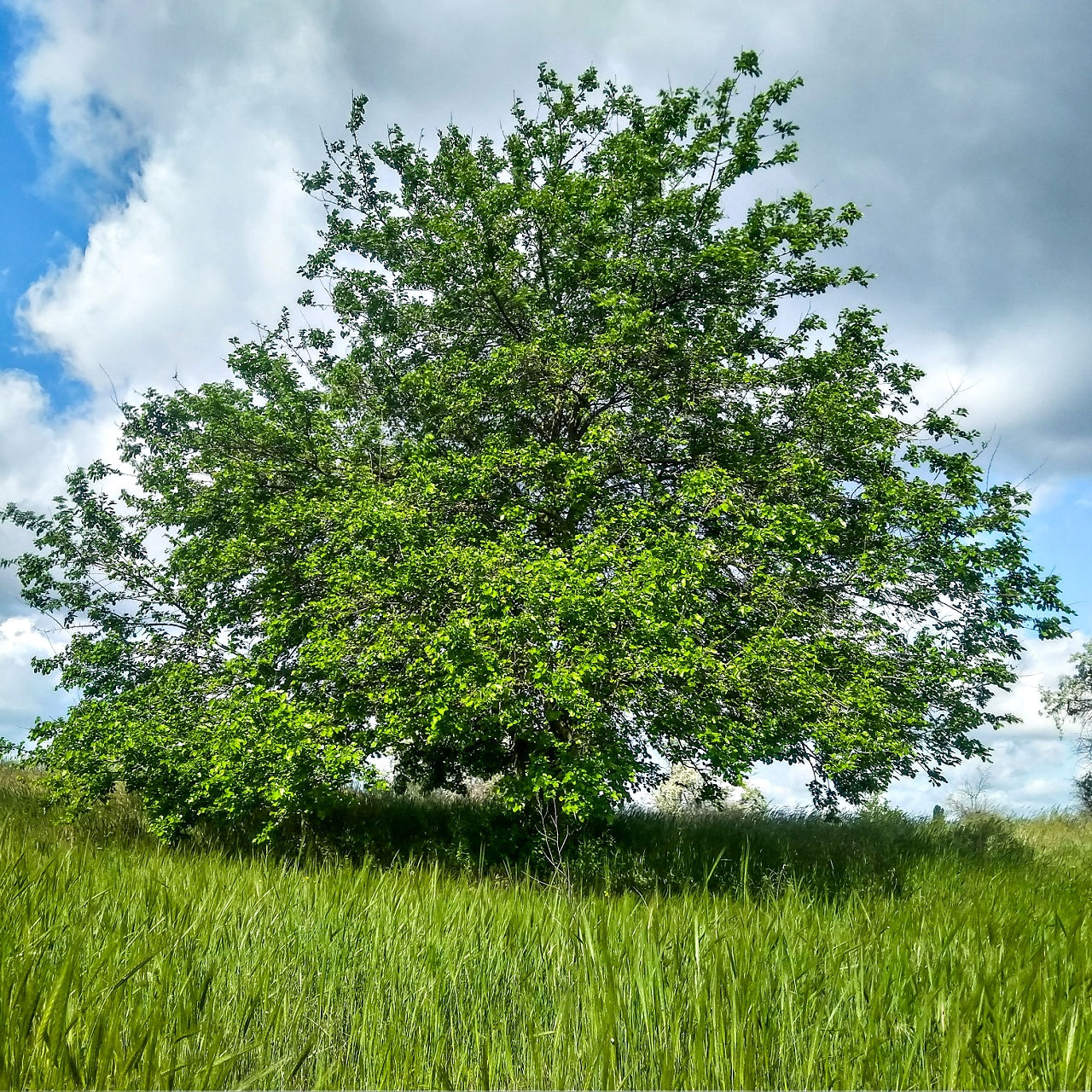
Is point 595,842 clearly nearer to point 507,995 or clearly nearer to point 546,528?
point 546,528

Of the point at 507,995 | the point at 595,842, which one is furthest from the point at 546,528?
the point at 507,995

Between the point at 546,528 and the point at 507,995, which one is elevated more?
the point at 546,528

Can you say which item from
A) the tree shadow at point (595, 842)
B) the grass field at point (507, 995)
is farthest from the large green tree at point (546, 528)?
the grass field at point (507, 995)

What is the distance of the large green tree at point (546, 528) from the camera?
37.0 ft

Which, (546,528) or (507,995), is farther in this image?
(546,528)

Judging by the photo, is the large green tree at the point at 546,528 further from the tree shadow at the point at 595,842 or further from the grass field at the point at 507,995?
the grass field at the point at 507,995

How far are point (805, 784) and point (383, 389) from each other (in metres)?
10.6

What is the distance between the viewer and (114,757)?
1250 cm

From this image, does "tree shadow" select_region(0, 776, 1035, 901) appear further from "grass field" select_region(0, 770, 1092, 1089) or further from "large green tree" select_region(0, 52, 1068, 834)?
"grass field" select_region(0, 770, 1092, 1089)

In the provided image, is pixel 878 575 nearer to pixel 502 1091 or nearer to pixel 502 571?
pixel 502 571

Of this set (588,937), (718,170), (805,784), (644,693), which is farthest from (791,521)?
(588,937)

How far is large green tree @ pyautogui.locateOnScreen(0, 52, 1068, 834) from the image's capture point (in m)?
A: 11.3

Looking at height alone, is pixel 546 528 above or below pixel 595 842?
above

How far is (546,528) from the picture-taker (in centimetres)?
1470
